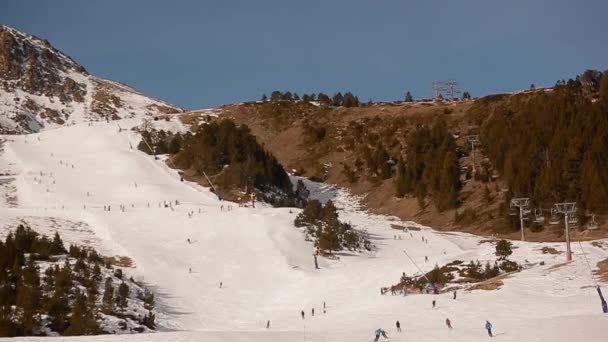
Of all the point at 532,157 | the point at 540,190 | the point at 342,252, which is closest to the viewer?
the point at 342,252

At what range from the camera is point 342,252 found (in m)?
47.8

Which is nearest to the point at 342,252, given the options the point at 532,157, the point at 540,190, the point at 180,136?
the point at 540,190

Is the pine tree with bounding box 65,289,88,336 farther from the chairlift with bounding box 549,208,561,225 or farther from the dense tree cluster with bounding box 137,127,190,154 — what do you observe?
the dense tree cluster with bounding box 137,127,190,154

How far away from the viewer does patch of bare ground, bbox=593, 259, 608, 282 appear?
33.5 metres

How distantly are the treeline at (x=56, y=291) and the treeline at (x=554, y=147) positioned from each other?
37.1m

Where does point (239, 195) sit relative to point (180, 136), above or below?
below

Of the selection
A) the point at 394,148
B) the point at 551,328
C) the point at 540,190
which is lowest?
the point at 551,328

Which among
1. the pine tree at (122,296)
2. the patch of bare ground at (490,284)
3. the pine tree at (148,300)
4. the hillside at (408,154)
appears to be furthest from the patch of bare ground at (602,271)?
the pine tree at (122,296)

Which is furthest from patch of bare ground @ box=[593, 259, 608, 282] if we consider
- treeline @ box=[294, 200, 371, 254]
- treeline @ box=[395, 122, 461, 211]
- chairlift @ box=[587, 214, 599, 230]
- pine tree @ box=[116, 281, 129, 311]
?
treeline @ box=[395, 122, 461, 211]

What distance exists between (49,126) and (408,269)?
11952 cm

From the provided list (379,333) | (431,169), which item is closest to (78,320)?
(379,333)

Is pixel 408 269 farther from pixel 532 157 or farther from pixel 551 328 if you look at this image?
pixel 532 157

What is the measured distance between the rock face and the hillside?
5415 cm

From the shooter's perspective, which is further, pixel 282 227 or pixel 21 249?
pixel 282 227
